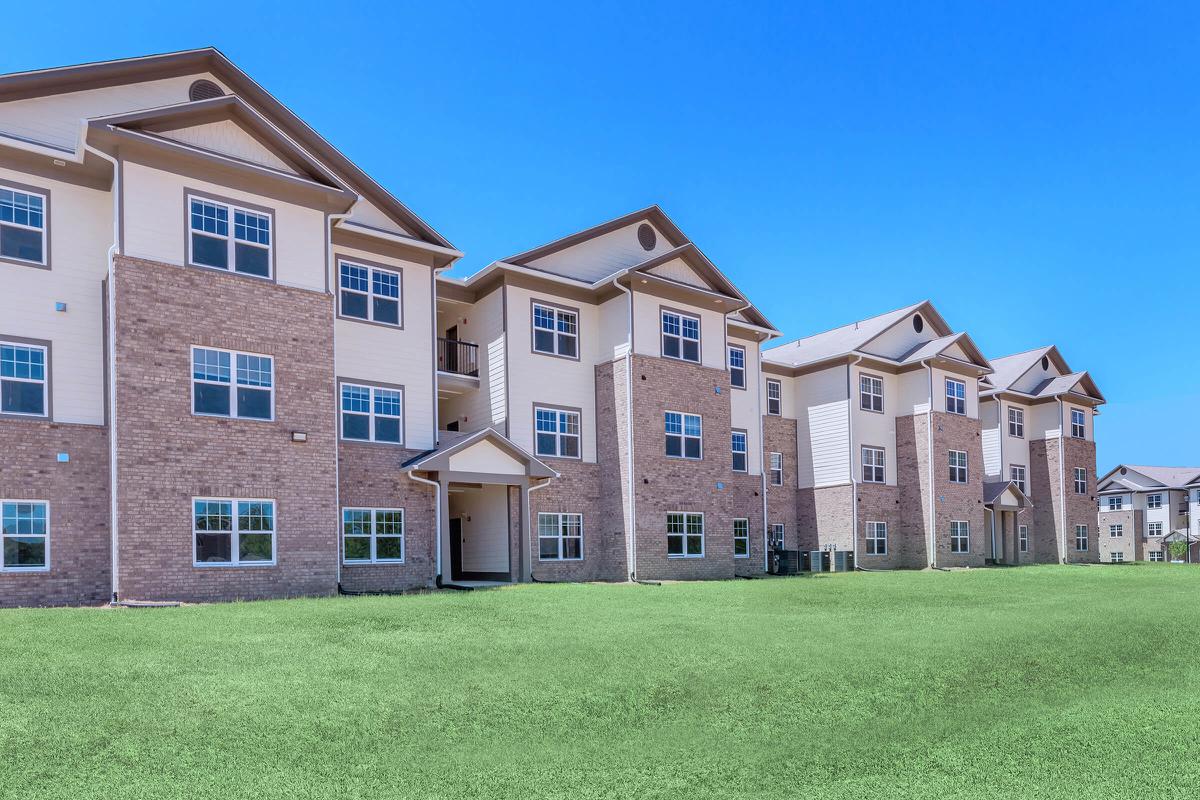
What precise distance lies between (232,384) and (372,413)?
4095 millimetres

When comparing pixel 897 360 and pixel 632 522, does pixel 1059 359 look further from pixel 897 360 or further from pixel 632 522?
pixel 632 522

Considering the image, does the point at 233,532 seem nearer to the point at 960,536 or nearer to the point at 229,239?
the point at 229,239

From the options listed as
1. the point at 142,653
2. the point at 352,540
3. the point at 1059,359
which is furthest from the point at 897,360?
the point at 142,653

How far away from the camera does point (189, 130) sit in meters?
18.0

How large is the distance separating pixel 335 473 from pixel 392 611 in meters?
5.56

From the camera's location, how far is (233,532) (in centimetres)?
1747

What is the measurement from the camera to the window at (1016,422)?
42375 mm

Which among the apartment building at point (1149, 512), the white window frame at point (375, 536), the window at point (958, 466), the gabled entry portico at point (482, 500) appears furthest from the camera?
the apartment building at point (1149, 512)

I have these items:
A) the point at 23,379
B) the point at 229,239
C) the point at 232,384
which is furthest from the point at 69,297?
the point at 232,384

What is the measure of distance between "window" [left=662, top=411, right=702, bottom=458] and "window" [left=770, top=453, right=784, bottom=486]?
9.16m

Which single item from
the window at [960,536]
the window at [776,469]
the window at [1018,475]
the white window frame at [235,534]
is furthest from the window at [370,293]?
the window at [1018,475]

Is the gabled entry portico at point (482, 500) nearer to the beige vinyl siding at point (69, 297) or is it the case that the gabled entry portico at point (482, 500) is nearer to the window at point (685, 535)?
the window at point (685, 535)

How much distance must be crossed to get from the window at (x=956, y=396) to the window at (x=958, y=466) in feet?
5.42

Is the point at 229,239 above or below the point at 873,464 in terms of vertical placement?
above
